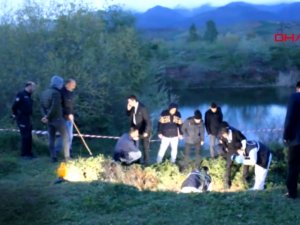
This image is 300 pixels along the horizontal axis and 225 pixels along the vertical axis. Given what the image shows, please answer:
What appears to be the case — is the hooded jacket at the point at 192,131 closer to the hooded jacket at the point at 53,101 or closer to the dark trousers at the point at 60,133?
the dark trousers at the point at 60,133

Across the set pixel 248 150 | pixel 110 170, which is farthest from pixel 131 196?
pixel 248 150

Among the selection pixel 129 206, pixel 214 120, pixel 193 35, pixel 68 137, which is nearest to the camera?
pixel 129 206

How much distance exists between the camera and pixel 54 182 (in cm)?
864

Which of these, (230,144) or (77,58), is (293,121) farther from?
(77,58)

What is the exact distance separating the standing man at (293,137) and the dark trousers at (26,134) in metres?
6.37

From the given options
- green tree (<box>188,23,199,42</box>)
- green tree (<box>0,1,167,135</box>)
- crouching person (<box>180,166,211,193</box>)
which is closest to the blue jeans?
crouching person (<box>180,166,211,193</box>)

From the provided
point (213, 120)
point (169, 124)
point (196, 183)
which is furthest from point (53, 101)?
point (213, 120)

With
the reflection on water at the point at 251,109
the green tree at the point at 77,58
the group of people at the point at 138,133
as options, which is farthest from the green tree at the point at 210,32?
the group of people at the point at 138,133

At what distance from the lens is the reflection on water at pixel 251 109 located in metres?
20.8

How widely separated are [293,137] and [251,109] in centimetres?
2820

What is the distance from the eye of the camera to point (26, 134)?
38.9ft

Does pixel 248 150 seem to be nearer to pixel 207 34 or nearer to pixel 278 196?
pixel 278 196

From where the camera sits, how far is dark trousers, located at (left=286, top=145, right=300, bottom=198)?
7.14 metres

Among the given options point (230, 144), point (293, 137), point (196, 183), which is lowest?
point (196, 183)
